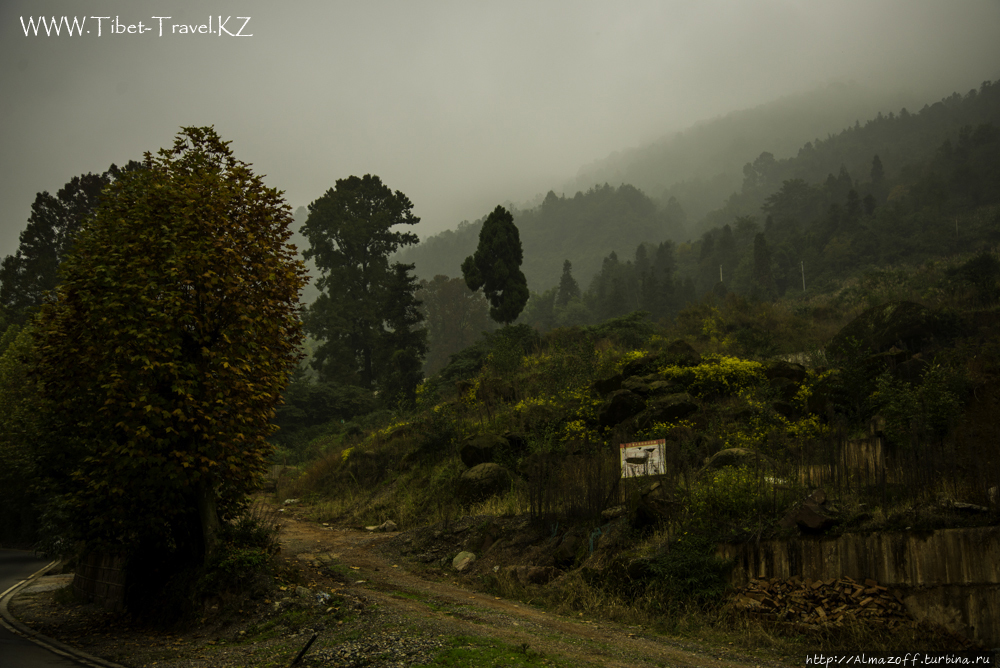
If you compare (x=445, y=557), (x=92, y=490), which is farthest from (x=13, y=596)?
(x=445, y=557)

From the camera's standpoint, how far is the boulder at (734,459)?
1127 centimetres

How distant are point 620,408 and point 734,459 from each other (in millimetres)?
4407

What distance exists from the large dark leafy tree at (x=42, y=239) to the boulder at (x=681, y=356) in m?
32.4

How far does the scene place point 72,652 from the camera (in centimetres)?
872

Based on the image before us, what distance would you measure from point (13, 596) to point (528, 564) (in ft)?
35.1

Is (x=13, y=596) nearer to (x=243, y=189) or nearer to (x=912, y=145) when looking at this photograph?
(x=243, y=189)

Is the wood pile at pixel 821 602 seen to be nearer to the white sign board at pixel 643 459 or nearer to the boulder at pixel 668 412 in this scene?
the white sign board at pixel 643 459

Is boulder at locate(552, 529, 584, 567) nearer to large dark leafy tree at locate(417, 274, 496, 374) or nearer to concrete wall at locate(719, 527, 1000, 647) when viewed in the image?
concrete wall at locate(719, 527, 1000, 647)

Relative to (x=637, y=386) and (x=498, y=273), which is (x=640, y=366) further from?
(x=498, y=273)

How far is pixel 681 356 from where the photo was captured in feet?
58.7

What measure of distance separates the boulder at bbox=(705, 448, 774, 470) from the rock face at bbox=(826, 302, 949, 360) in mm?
7391

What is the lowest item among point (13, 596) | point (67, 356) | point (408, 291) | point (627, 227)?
point (13, 596)

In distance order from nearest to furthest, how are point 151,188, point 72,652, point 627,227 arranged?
point 72,652 → point 151,188 → point 627,227

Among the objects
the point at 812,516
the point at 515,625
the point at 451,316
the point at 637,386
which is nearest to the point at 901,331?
the point at 637,386
